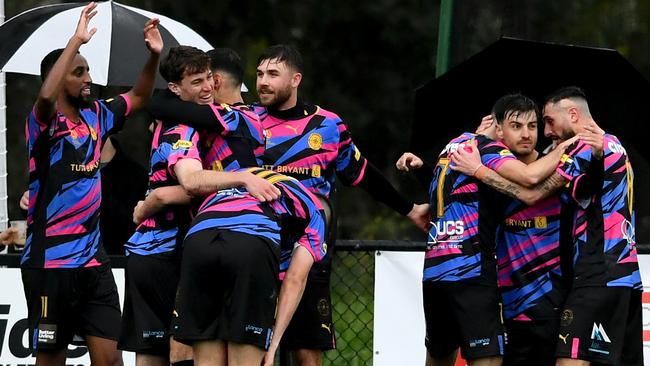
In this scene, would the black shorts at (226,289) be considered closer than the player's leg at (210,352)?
Yes

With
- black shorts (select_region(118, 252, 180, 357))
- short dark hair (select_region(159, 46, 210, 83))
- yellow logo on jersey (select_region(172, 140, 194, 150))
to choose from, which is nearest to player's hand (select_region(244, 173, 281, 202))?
yellow logo on jersey (select_region(172, 140, 194, 150))

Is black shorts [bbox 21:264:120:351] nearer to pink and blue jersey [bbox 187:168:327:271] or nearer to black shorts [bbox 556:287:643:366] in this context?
pink and blue jersey [bbox 187:168:327:271]

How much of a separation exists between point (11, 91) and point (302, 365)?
1228cm

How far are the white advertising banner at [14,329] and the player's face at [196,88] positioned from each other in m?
2.70

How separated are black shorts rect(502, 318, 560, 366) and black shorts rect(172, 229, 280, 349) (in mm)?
2285

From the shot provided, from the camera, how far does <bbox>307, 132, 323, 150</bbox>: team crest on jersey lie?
8852 mm

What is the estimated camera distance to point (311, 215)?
7414 millimetres

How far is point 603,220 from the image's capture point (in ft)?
27.7

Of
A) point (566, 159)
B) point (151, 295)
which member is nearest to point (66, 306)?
point (151, 295)

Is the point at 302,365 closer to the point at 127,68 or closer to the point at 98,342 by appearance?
the point at 98,342

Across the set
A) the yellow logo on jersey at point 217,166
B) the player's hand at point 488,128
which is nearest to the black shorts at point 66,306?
the yellow logo on jersey at point 217,166

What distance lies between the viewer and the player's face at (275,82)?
8.81 metres

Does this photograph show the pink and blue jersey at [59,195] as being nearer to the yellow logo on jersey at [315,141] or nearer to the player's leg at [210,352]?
the yellow logo on jersey at [315,141]

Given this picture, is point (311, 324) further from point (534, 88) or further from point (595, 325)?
point (534, 88)
